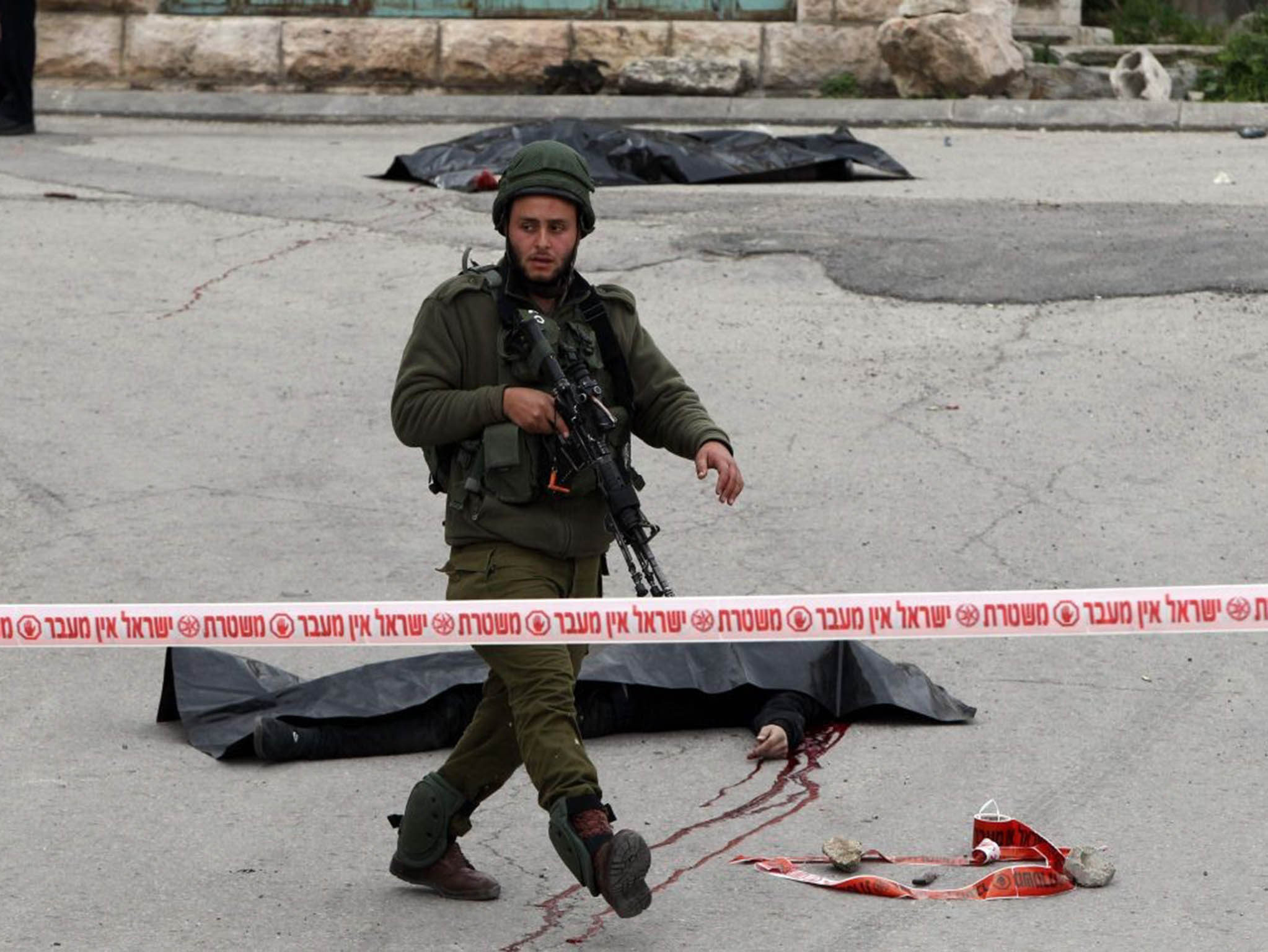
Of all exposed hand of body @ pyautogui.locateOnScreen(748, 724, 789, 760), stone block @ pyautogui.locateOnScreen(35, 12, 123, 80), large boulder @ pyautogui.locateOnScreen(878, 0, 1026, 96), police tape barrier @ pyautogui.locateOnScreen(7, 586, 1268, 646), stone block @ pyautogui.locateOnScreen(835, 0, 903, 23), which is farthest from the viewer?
stone block @ pyautogui.locateOnScreen(35, 12, 123, 80)

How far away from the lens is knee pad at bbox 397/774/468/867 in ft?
14.8

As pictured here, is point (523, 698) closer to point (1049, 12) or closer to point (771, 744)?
point (771, 744)

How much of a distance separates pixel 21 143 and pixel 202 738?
9.31m

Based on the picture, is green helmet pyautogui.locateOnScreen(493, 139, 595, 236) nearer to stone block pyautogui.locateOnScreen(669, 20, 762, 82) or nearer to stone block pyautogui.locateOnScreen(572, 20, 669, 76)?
stone block pyautogui.locateOnScreen(669, 20, 762, 82)

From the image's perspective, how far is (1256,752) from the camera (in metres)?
5.44

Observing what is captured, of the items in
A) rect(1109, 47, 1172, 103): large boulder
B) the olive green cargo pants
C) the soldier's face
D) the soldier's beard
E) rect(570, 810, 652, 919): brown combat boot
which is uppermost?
the soldier's face

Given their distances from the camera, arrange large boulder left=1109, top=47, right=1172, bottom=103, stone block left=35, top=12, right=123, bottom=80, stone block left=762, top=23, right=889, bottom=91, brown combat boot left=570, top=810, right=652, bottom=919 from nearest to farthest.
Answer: brown combat boot left=570, top=810, right=652, bottom=919
large boulder left=1109, top=47, right=1172, bottom=103
stone block left=762, top=23, right=889, bottom=91
stone block left=35, top=12, right=123, bottom=80

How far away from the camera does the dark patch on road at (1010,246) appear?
9578 mm

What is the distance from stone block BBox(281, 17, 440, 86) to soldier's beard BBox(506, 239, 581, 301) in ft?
39.6

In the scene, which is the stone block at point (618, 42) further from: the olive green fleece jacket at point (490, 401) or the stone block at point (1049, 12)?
the olive green fleece jacket at point (490, 401)

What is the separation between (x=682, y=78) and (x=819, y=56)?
46.6 inches

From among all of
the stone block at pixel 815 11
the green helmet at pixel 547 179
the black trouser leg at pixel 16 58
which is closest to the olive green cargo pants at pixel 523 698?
the green helmet at pixel 547 179

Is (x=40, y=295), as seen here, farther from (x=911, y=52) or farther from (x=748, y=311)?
(x=911, y=52)

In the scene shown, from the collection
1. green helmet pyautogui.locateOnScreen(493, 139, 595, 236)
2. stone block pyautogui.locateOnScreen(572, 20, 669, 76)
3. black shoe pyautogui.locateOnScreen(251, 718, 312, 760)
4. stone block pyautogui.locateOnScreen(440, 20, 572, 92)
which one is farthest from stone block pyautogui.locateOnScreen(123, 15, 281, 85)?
green helmet pyautogui.locateOnScreen(493, 139, 595, 236)
